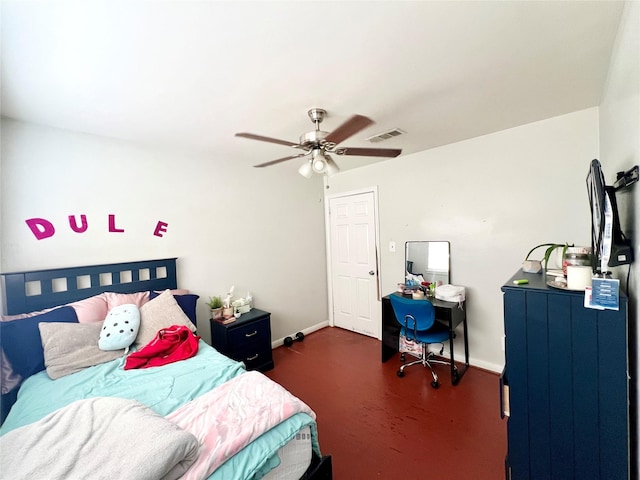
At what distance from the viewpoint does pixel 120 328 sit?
6.42 feet

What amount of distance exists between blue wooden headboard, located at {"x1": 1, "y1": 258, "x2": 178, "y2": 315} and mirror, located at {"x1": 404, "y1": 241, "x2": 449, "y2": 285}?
8.40ft

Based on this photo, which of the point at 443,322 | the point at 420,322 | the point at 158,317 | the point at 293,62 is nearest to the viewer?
the point at 293,62

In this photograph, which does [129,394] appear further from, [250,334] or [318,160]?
[318,160]

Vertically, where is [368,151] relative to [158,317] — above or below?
above

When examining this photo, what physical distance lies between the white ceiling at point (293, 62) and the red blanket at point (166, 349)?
5.33 ft

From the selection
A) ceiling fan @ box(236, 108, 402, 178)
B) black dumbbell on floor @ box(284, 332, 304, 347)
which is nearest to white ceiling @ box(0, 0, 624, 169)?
ceiling fan @ box(236, 108, 402, 178)

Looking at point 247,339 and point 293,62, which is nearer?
point 293,62

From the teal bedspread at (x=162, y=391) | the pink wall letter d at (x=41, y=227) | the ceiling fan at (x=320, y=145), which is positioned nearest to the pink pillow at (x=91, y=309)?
the teal bedspread at (x=162, y=391)

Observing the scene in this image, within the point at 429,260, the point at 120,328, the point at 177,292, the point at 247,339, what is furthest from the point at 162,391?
the point at 429,260

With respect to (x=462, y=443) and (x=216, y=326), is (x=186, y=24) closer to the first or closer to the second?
(x=216, y=326)

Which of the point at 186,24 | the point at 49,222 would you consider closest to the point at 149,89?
the point at 186,24

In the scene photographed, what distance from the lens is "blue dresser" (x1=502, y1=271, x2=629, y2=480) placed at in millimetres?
1114

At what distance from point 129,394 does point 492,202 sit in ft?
10.4

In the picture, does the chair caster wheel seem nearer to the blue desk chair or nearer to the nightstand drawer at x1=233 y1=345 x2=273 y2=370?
the blue desk chair
